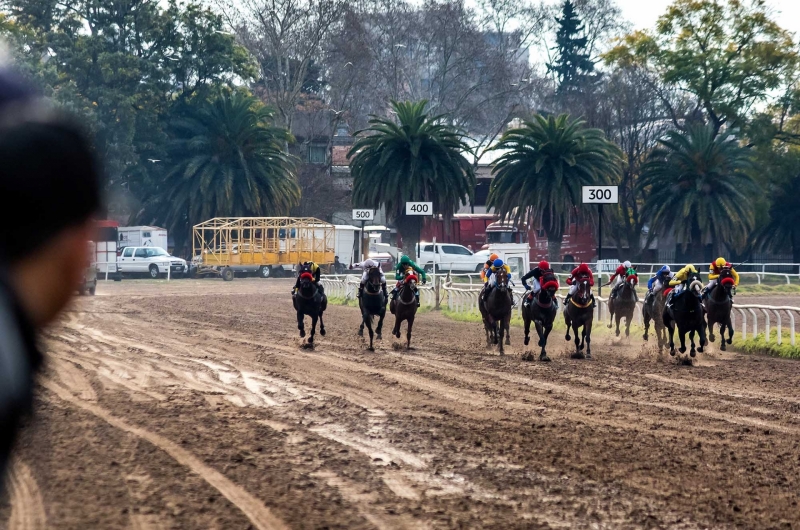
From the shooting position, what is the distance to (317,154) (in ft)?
254

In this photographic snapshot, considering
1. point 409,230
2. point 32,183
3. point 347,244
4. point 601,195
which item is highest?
point 601,195

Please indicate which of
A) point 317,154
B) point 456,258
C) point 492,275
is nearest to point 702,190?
point 456,258

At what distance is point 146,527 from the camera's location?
6.63m

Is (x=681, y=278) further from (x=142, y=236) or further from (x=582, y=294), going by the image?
(x=142, y=236)

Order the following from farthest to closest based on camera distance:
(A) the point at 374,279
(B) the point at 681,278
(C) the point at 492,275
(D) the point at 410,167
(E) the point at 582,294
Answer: (D) the point at 410,167 → (A) the point at 374,279 → (C) the point at 492,275 → (E) the point at 582,294 → (B) the point at 681,278

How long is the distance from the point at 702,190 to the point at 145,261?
2701 centimetres

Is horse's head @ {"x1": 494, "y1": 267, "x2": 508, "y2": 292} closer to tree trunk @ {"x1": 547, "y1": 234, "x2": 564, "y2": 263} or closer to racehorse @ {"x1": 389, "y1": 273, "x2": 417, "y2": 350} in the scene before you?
racehorse @ {"x1": 389, "y1": 273, "x2": 417, "y2": 350}

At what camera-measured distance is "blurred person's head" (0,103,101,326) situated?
1002 centimetres

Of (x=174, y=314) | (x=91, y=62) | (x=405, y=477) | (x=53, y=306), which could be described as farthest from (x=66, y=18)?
(x=405, y=477)

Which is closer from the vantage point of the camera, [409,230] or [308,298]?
[308,298]

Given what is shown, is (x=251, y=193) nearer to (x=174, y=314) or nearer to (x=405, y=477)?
(x=174, y=314)

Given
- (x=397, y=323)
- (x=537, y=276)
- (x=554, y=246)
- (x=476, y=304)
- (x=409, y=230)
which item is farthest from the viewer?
(x=554, y=246)

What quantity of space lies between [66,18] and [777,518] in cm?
5998

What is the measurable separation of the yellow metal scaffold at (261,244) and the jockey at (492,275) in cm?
3616
